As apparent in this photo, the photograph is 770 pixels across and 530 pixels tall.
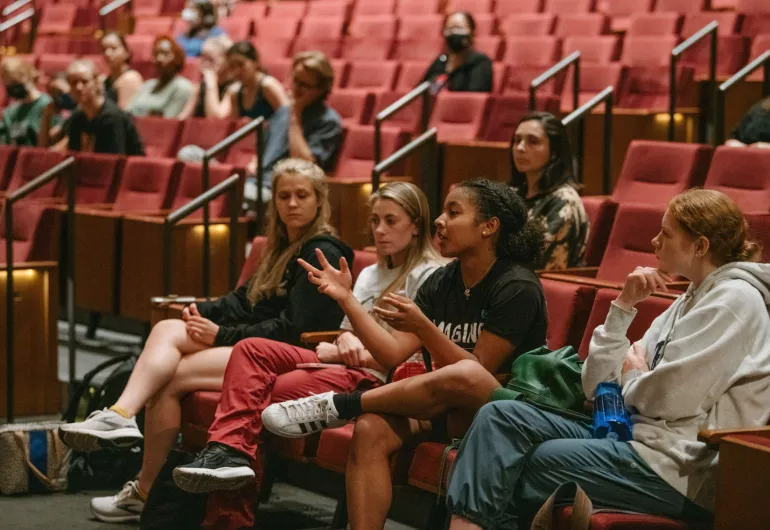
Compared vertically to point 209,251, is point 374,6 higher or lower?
higher

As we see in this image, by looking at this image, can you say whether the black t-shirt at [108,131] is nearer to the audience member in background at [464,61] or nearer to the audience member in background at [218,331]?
the audience member in background at [464,61]

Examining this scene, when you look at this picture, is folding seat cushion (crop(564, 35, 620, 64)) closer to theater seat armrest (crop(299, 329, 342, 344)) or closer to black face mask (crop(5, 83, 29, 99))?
black face mask (crop(5, 83, 29, 99))

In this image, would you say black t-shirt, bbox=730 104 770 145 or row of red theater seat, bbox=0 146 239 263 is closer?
black t-shirt, bbox=730 104 770 145

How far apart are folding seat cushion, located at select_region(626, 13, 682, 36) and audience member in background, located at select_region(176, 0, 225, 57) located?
262 centimetres

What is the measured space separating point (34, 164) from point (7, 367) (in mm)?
2043

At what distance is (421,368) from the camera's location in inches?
110

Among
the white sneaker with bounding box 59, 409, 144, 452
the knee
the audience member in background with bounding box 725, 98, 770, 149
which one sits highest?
the audience member in background with bounding box 725, 98, 770, 149

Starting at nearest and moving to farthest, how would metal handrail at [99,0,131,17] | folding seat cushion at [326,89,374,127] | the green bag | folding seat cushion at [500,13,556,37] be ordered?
the green bag → folding seat cushion at [326,89,374,127] → folding seat cushion at [500,13,556,37] → metal handrail at [99,0,131,17]

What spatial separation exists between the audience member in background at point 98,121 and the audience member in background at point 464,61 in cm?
142

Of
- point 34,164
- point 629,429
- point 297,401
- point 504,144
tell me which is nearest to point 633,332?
point 629,429

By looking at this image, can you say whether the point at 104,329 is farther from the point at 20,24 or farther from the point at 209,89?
the point at 20,24

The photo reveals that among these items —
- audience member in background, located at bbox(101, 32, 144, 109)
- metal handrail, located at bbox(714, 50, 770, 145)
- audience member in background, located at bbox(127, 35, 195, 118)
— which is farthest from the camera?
audience member in background, located at bbox(101, 32, 144, 109)

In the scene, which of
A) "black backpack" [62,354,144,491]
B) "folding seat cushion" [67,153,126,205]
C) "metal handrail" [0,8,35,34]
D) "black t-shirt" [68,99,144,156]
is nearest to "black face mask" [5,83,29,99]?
"black t-shirt" [68,99,144,156]

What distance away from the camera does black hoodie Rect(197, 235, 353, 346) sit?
126 inches
